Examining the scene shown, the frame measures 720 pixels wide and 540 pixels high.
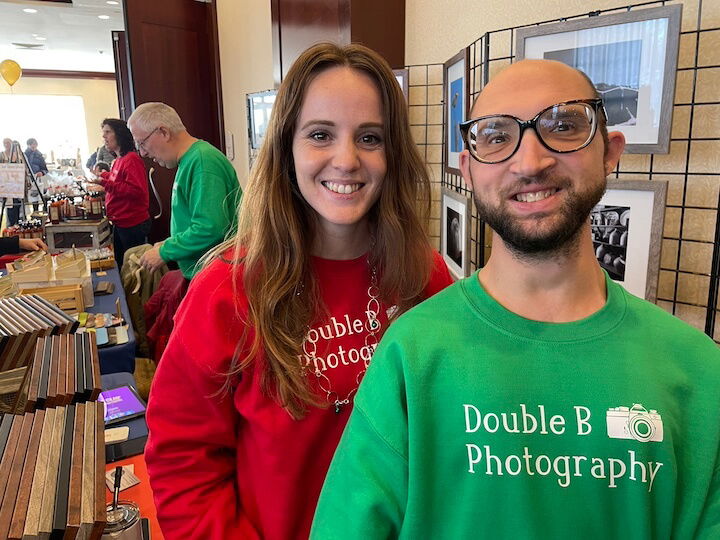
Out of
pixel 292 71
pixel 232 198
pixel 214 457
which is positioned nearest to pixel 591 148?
pixel 292 71

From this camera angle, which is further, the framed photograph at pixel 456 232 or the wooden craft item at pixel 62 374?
the framed photograph at pixel 456 232

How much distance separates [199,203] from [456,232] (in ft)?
4.75

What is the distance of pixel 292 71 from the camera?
1.01 metres

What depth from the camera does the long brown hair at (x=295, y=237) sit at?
944mm

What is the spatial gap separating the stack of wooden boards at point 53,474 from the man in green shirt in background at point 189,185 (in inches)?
74.8

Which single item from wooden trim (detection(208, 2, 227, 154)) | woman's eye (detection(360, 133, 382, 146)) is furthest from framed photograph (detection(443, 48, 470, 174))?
wooden trim (detection(208, 2, 227, 154))

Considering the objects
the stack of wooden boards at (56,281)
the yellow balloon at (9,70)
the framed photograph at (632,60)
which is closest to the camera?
the framed photograph at (632,60)

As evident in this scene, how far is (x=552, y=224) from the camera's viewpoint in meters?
0.73

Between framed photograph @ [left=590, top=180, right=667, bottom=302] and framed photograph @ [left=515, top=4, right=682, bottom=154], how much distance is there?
3.6 inches

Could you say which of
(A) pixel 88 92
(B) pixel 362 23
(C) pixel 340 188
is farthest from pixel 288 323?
(A) pixel 88 92

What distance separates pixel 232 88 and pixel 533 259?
14.4 feet

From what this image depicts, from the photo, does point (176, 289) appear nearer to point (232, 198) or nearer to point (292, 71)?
point (232, 198)

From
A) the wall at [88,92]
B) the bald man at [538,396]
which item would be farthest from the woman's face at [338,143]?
the wall at [88,92]

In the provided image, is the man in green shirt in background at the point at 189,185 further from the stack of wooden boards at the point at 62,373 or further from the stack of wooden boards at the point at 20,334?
the stack of wooden boards at the point at 62,373
